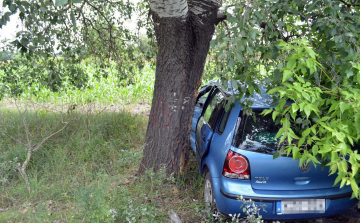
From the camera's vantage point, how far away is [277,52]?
3.06 meters

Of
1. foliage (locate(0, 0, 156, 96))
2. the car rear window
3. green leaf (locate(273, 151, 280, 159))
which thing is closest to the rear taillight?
the car rear window

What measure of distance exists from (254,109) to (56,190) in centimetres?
303

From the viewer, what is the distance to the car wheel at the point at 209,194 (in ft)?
12.0

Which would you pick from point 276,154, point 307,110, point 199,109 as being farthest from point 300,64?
point 199,109

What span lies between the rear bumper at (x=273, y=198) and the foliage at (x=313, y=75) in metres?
0.33

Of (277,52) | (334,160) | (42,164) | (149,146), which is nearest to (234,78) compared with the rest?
(277,52)

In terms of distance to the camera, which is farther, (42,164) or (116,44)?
(116,44)

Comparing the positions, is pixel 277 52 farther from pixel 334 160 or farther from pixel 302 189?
pixel 302 189

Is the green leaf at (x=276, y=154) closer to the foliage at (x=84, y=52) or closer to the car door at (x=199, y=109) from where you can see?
the car door at (x=199, y=109)

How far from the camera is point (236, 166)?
3184mm

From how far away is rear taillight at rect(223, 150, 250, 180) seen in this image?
3.15m

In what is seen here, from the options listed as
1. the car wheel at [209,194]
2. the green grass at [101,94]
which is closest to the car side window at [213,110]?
the car wheel at [209,194]

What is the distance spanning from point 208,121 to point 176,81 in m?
0.75

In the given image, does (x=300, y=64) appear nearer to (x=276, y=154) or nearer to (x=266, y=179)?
(x=276, y=154)
